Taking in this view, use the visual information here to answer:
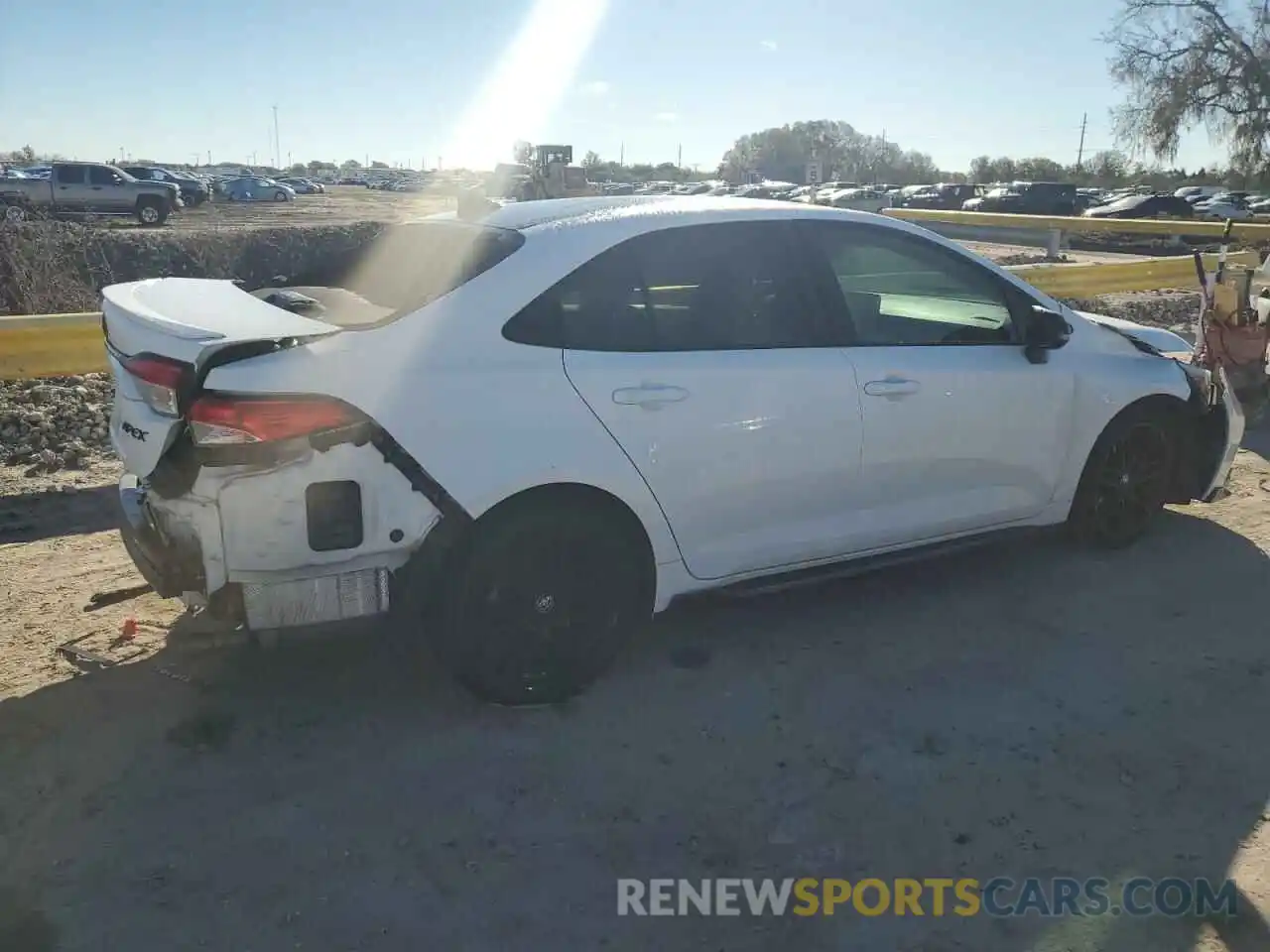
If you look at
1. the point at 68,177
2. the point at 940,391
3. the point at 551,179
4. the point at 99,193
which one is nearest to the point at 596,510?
the point at 940,391

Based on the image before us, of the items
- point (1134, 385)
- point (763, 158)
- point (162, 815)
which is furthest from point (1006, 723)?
point (763, 158)

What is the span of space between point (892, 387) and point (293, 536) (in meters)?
2.33

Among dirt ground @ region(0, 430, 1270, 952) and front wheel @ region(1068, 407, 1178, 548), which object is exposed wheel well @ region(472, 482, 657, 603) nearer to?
dirt ground @ region(0, 430, 1270, 952)

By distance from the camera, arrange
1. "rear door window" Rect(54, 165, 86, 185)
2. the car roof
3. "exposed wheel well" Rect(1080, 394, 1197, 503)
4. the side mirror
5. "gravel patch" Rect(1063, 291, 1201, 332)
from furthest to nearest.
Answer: "rear door window" Rect(54, 165, 86, 185)
"gravel patch" Rect(1063, 291, 1201, 332)
"exposed wheel well" Rect(1080, 394, 1197, 503)
the side mirror
the car roof

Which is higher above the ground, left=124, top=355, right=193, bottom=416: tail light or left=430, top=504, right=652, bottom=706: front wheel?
left=124, top=355, right=193, bottom=416: tail light

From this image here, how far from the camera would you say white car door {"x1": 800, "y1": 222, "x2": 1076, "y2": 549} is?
4273 millimetres

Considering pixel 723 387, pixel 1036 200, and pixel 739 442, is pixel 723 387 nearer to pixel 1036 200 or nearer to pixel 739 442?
pixel 739 442

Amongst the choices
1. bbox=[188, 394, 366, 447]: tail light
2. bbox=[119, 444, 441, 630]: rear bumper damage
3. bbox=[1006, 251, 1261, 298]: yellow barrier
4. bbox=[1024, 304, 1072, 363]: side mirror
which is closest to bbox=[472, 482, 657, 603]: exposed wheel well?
bbox=[119, 444, 441, 630]: rear bumper damage

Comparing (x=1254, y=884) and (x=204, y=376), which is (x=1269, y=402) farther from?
(x=204, y=376)

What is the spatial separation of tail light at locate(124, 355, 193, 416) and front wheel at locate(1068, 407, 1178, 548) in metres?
3.85

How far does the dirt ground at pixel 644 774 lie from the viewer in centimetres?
273

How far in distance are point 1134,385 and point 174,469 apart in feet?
13.4

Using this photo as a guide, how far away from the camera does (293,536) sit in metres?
3.23

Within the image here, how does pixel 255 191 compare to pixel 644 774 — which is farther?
pixel 255 191
